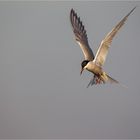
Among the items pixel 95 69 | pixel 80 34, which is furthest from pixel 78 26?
pixel 95 69

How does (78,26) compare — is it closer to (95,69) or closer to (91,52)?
(91,52)

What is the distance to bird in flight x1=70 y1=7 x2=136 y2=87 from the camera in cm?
180

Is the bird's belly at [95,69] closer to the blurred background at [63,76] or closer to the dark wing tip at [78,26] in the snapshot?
the blurred background at [63,76]

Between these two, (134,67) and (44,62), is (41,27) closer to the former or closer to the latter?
(44,62)

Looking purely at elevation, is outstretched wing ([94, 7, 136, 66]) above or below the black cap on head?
above

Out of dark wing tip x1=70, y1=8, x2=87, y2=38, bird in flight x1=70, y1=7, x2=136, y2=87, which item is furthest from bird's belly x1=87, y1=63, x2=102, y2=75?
dark wing tip x1=70, y1=8, x2=87, y2=38

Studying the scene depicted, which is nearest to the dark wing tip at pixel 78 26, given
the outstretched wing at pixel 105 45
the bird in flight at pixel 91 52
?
the bird in flight at pixel 91 52

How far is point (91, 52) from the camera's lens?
5.95ft

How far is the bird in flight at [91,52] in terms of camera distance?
1.80 m

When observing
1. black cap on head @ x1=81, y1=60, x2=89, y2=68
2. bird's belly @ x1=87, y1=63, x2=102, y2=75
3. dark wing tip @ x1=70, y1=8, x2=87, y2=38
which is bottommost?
bird's belly @ x1=87, y1=63, x2=102, y2=75

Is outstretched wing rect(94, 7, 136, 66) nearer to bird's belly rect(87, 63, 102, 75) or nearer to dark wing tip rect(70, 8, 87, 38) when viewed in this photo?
bird's belly rect(87, 63, 102, 75)

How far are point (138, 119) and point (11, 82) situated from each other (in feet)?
2.67

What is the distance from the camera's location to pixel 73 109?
6.07 feet

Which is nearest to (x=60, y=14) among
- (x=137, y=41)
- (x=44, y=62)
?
(x=44, y=62)
